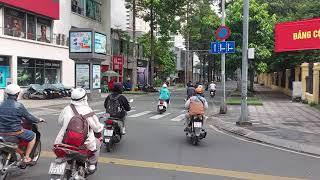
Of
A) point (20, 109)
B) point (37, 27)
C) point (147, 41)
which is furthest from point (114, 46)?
point (20, 109)

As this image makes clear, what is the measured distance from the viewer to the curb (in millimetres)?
12724

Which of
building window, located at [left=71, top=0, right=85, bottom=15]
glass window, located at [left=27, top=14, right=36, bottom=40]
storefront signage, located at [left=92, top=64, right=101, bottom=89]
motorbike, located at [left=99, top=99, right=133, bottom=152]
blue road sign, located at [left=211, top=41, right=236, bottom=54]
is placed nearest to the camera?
motorbike, located at [left=99, top=99, right=133, bottom=152]

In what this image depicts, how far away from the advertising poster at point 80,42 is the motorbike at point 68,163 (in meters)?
26.8

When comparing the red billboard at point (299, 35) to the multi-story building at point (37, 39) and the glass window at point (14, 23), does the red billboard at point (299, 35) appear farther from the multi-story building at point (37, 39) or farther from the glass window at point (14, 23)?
the glass window at point (14, 23)

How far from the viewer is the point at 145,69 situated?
76438mm

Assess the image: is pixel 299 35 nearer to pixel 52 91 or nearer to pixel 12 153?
pixel 12 153

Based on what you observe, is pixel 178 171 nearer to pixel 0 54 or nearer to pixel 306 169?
pixel 306 169

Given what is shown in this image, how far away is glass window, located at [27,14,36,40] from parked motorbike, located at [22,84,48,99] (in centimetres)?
513

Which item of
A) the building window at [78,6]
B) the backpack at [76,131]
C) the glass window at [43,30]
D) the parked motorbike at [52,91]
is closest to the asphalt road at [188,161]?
the backpack at [76,131]

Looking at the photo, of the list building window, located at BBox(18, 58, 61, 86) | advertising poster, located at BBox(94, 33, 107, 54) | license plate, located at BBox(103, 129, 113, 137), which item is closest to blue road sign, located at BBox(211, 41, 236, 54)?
license plate, located at BBox(103, 129, 113, 137)

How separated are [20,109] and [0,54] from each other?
27.6 meters

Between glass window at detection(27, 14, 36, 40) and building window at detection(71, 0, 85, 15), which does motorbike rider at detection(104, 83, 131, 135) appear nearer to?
glass window at detection(27, 14, 36, 40)

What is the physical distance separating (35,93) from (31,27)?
273 inches

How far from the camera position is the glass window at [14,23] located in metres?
35.7
